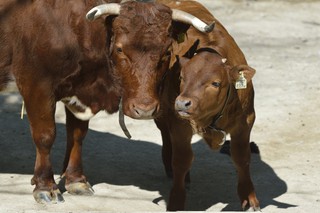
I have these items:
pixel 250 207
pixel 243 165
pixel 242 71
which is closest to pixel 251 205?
pixel 250 207

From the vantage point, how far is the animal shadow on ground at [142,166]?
894cm

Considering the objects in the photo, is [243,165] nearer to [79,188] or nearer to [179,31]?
[179,31]

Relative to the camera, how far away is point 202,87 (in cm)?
766

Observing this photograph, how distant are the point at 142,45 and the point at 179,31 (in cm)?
46

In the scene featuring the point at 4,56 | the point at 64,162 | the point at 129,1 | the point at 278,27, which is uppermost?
the point at 129,1

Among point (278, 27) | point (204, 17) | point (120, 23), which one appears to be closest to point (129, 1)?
point (120, 23)

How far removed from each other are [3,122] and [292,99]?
11.7ft

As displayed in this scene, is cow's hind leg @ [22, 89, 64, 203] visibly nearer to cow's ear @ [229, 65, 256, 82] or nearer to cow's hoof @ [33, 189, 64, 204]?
cow's hoof @ [33, 189, 64, 204]

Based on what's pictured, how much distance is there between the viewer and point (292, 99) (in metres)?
11.6

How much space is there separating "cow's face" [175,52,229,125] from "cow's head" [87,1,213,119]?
0.23 m

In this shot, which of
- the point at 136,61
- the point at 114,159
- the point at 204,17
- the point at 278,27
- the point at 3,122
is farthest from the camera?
the point at 278,27

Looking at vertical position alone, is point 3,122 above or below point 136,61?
below

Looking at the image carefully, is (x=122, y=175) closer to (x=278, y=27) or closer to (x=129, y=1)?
(x=129, y=1)

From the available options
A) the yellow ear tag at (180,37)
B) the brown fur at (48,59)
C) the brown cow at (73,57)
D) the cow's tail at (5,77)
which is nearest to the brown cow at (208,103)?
the yellow ear tag at (180,37)
